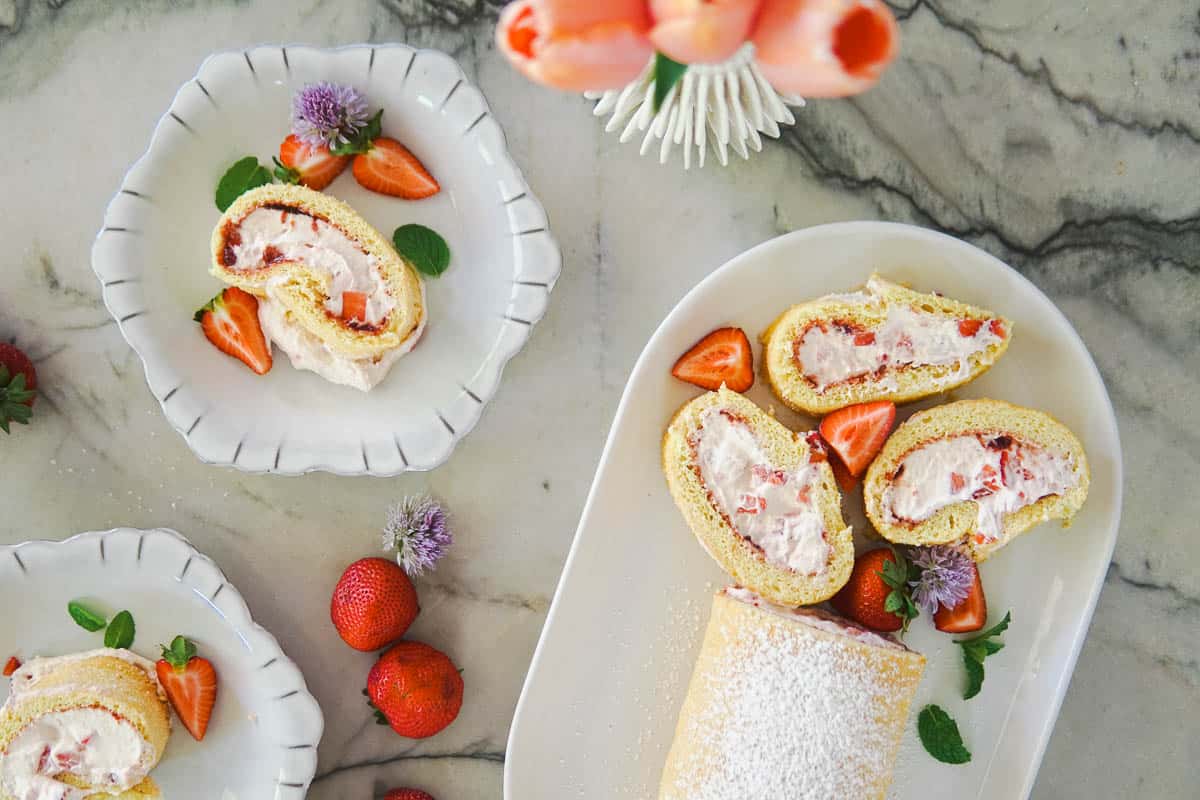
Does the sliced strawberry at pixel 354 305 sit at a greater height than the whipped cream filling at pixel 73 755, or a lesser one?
greater

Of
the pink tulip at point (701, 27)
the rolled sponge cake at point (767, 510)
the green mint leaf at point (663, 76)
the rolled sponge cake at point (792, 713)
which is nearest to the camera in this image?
the pink tulip at point (701, 27)

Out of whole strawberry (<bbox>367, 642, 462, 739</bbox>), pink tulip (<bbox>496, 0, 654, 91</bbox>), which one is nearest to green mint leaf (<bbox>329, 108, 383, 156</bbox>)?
pink tulip (<bbox>496, 0, 654, 91</bbox>)

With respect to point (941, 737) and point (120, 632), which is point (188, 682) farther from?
point (941, 737)

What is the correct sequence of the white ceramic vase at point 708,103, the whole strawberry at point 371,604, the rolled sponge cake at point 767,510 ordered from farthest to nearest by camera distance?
the whole strawberry at point 371,604 → the rolled sponge cake at point 767,510 → the white ceramic vase at point 708,103

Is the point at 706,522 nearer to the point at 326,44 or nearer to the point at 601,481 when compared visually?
the point at 601,481

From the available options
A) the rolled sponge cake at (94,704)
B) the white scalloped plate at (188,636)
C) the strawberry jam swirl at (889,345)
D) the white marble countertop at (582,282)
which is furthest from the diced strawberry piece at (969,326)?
the rolled sponge cake at (94,704)

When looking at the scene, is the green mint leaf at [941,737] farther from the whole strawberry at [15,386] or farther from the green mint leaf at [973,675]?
the whole strawberry at [15,386]

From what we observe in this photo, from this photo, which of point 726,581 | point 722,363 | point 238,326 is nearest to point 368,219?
point 238,326
